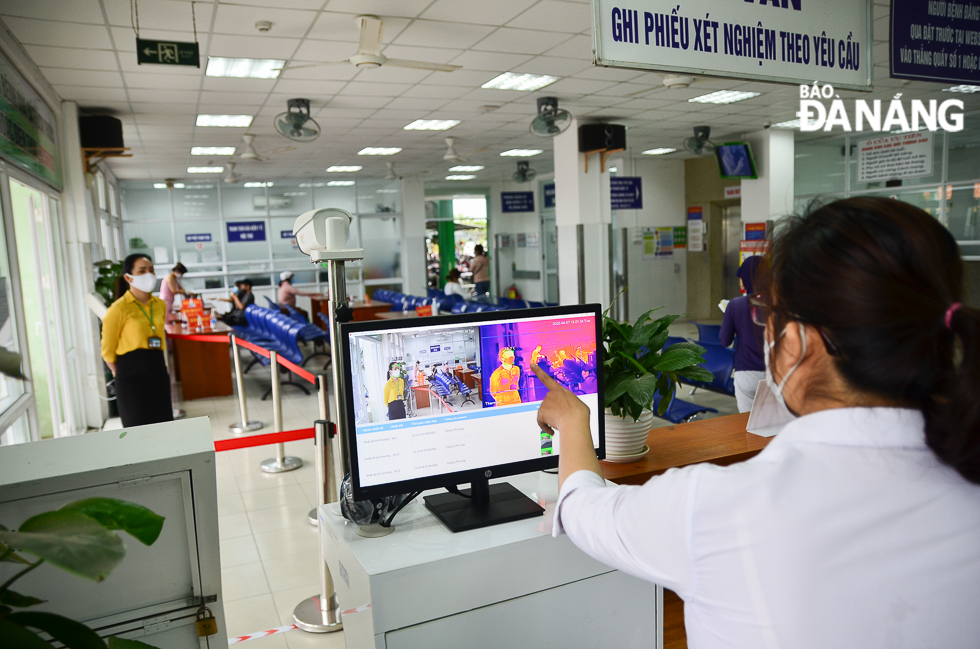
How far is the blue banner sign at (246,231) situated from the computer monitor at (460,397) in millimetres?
12602

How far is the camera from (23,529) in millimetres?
846

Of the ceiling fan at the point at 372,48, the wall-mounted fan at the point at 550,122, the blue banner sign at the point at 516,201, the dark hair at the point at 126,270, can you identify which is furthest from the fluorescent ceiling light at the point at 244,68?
the blue banner sign at the point at 516,201

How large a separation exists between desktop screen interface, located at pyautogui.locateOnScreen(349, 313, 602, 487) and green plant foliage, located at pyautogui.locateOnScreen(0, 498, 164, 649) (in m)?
0.55

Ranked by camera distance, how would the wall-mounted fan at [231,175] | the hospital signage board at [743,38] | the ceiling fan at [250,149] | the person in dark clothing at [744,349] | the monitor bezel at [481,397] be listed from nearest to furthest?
the monitor bezel at [481,397] → the hospital signage board at [743,38] → the person in dark clothing at [744,349] → the ceiling fan at [250,149] → the wall-mounted fan at [231,175]

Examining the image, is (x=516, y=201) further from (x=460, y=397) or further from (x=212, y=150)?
(x=460, y=397)

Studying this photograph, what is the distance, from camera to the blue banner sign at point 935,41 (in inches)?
111

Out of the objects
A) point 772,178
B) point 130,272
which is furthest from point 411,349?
point 772,178

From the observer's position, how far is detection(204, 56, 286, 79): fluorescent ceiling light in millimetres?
5102

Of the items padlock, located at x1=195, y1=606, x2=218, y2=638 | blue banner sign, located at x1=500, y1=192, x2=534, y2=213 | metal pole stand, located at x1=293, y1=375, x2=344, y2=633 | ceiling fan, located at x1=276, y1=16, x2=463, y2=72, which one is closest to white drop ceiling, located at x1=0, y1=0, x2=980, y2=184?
ceiling fan, located at x1=276, y1=16, x2=463, y2=72

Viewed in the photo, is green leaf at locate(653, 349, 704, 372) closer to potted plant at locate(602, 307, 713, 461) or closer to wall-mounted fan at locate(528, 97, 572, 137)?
potted plant at locate(602, 307, 713, 461)

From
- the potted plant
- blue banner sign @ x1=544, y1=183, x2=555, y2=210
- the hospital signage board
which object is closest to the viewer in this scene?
the potted plant

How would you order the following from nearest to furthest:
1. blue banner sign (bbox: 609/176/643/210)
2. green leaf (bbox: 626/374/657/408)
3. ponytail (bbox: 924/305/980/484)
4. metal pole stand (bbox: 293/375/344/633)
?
ponytail (bbox: 924/305/980/484) < green leaf (bbox: 626/374/657/408) < metal pole stand (bbox: 293/375/344/633) < blue banner sign (bbox: 609/176/643/210)

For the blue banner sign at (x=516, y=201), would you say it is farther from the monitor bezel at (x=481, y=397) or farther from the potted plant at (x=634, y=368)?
the monitor bezel at (x=481, y=397)

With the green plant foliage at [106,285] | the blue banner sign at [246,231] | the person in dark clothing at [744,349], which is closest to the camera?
the person in dark clothing at [744,349]
